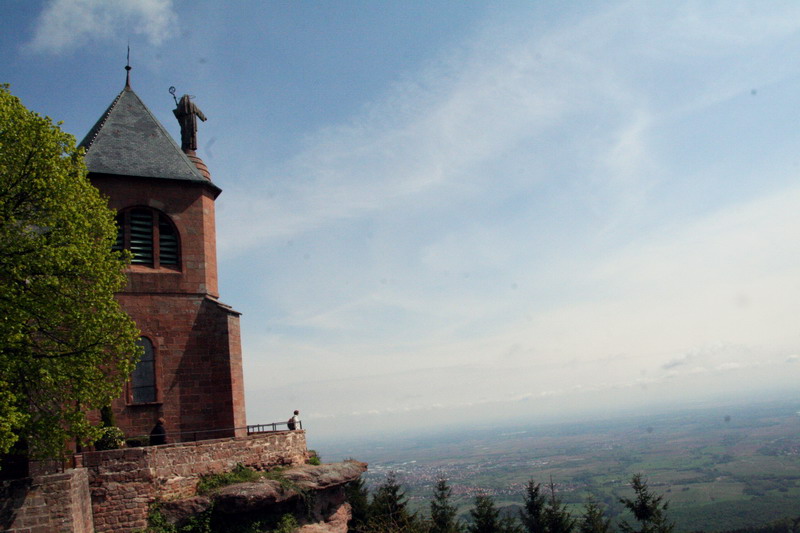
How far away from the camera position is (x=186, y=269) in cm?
2075

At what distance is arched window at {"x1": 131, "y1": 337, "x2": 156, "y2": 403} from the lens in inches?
749

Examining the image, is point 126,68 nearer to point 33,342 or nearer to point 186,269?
point 186,269

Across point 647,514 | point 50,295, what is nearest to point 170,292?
point 50,295

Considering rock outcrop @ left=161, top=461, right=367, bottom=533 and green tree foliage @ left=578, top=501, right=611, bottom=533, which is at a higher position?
rock outcrop @ left=161, top=461, right=367, bottom=533

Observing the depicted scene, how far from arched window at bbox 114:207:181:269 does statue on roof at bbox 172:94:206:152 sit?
13.4 ft

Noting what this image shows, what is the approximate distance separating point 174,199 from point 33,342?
28.0 feet

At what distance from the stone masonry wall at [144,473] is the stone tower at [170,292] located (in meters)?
1.29

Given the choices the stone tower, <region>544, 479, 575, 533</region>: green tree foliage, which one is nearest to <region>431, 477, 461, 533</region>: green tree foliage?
<region>544, 479, 575, 533</region>: green tree foliage

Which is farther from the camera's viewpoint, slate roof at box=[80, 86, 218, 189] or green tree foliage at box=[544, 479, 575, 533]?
green tree foliage at box=[544, 479, 575, 533]

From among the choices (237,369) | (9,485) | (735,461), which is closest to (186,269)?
(237,369)

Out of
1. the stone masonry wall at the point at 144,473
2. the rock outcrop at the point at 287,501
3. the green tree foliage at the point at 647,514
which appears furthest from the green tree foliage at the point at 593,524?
the stone masonry wall at the point at 144,473

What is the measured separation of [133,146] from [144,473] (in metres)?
11.9

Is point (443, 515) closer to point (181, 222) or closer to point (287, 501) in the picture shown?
point (287, 501)

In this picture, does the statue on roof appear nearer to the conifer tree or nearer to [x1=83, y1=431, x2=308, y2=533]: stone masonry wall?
[x1=83, y1=431, x2=308, y2=533]: stone masonry wall
